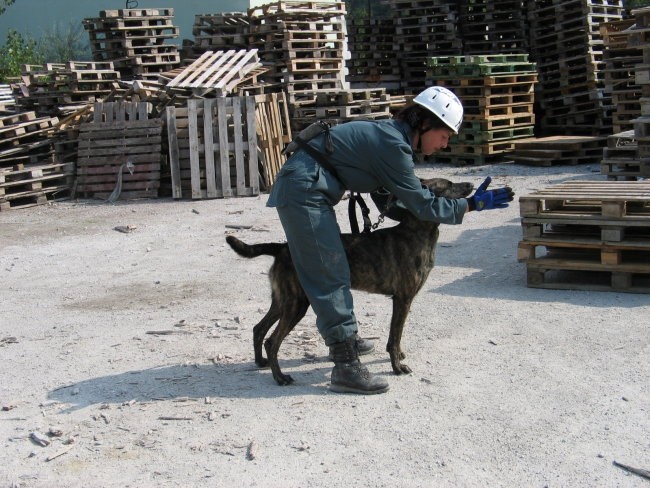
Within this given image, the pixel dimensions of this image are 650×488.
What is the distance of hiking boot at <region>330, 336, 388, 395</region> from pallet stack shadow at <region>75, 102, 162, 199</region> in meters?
9.31

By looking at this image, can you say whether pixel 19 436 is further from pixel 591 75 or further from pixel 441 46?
pixel 441 46

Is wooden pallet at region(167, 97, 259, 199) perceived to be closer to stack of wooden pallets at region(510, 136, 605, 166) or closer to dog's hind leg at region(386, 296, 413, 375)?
stack of wooden pallets at region(510, 136, 605, 166)

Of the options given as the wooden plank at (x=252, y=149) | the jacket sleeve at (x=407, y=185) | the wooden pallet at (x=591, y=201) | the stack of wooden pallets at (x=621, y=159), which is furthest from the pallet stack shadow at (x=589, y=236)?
the wooden plank at (x=252, y=149)

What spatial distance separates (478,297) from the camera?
7723mm

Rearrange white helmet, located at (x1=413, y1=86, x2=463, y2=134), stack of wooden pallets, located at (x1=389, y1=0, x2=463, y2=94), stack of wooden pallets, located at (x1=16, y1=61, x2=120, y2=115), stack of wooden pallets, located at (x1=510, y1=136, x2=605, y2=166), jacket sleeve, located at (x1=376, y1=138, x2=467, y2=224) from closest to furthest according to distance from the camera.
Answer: jacket sleeve, located at (x1=376, y1=138, x2=467, y2=224) → white helmet, located at (x1=413, y1=86, x2=463, y2=134) → stack of wooden pallets, located at (x1=510, y1=136, x2=605, y2=166) → stack of wooden pallets, located at (x1=16, y1=61, x2=120, y2=115) → stack of wooden pallets, located at (x1=389, y1=0, x2=463, y2=94)

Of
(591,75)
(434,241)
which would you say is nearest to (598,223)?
(434,241)

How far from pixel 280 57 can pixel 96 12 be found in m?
12.8

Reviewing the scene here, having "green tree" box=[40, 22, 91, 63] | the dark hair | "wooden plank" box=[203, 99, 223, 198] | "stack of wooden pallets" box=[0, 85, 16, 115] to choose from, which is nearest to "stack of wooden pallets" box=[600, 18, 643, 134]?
"wooden plank" box=[203, 99, 223, 198]

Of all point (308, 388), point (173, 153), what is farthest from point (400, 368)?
point (173, 153)

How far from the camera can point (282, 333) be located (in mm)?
5816

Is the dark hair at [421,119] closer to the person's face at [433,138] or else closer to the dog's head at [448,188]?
the person's face at [433,138]

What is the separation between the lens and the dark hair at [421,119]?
5.55 m

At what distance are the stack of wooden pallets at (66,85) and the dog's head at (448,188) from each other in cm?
1126

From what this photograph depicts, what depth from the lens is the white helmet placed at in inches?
216
